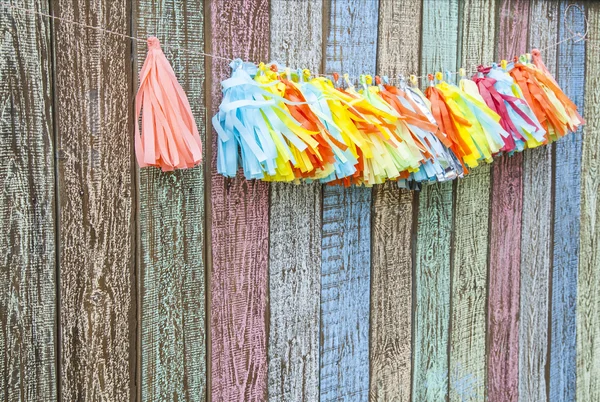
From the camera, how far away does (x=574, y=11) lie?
6.59 ft

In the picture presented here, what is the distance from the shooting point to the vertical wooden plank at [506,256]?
1878mm

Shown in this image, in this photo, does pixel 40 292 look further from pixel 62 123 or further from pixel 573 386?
pixel 573 386

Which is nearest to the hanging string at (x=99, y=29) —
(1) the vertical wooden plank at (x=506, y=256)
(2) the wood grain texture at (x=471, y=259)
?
(2) the wood grain texture at (x=471, y=259)

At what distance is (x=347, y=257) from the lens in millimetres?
1661

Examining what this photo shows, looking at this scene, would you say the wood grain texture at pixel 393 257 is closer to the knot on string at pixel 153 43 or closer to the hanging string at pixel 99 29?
the hanging string at pixel 99 29

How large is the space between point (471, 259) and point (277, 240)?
68 cm

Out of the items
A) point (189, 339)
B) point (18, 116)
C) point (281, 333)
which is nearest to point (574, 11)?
point (281, 333)

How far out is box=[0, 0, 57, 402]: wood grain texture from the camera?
1207mm

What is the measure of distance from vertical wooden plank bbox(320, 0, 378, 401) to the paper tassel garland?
0.27 feet

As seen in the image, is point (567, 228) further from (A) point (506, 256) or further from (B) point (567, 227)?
(A) point (506, 256)

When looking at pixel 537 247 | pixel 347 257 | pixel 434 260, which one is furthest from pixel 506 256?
pixel 347 257

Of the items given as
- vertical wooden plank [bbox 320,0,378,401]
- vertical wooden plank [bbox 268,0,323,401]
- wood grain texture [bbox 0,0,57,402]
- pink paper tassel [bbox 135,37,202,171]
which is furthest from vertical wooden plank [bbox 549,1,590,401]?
wood grain texture [bbox 0,0,57,402]

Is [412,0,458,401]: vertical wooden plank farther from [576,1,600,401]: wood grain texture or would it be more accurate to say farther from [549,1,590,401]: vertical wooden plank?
[576,1,600,401]: wood grain texture

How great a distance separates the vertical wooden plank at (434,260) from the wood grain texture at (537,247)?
12.8 inches
